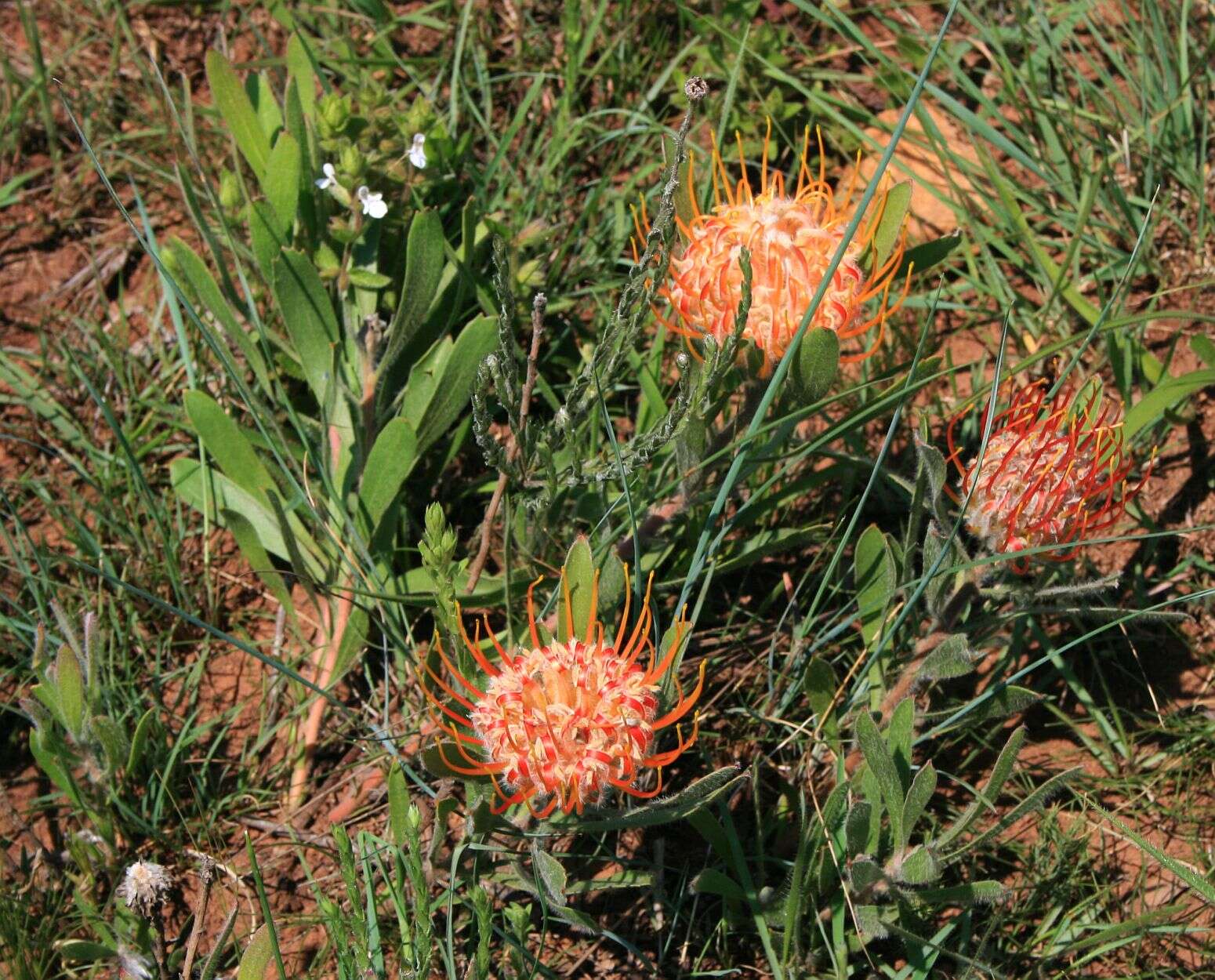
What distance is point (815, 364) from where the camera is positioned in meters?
2.03

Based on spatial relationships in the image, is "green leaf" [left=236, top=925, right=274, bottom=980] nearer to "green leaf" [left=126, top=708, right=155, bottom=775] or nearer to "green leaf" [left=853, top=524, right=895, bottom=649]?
"green leaf" [left=126, top=708, right=155, bottom=775]

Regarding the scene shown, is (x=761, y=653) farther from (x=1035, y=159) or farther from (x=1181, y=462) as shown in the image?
(x=1035, y=159)

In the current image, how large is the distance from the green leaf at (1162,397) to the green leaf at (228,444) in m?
1.78

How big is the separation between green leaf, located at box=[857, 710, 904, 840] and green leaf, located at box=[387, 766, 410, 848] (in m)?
0.73

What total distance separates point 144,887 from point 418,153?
1.56 meters

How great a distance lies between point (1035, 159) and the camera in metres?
3.11

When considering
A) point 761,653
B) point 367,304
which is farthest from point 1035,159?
point 367,304

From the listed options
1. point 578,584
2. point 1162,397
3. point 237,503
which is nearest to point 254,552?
point 237,503

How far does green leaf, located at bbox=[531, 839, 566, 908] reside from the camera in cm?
191

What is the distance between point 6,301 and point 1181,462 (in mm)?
2834

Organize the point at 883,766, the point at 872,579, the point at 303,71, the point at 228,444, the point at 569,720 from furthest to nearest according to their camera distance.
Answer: the point at 303,71 → the point at 228,444 → the point at 872,579 → the point at 883,766 → the point at 569,720

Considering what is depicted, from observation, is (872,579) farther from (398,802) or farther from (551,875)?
(398,802)

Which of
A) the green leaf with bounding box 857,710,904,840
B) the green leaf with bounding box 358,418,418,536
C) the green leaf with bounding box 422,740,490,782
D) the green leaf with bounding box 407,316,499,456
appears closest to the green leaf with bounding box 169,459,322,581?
the green leaf with bounding box 358,418,418,536

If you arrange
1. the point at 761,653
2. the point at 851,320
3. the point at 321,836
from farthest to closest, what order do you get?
the point at 761,653, the point at 321,836, the point at 851,320
